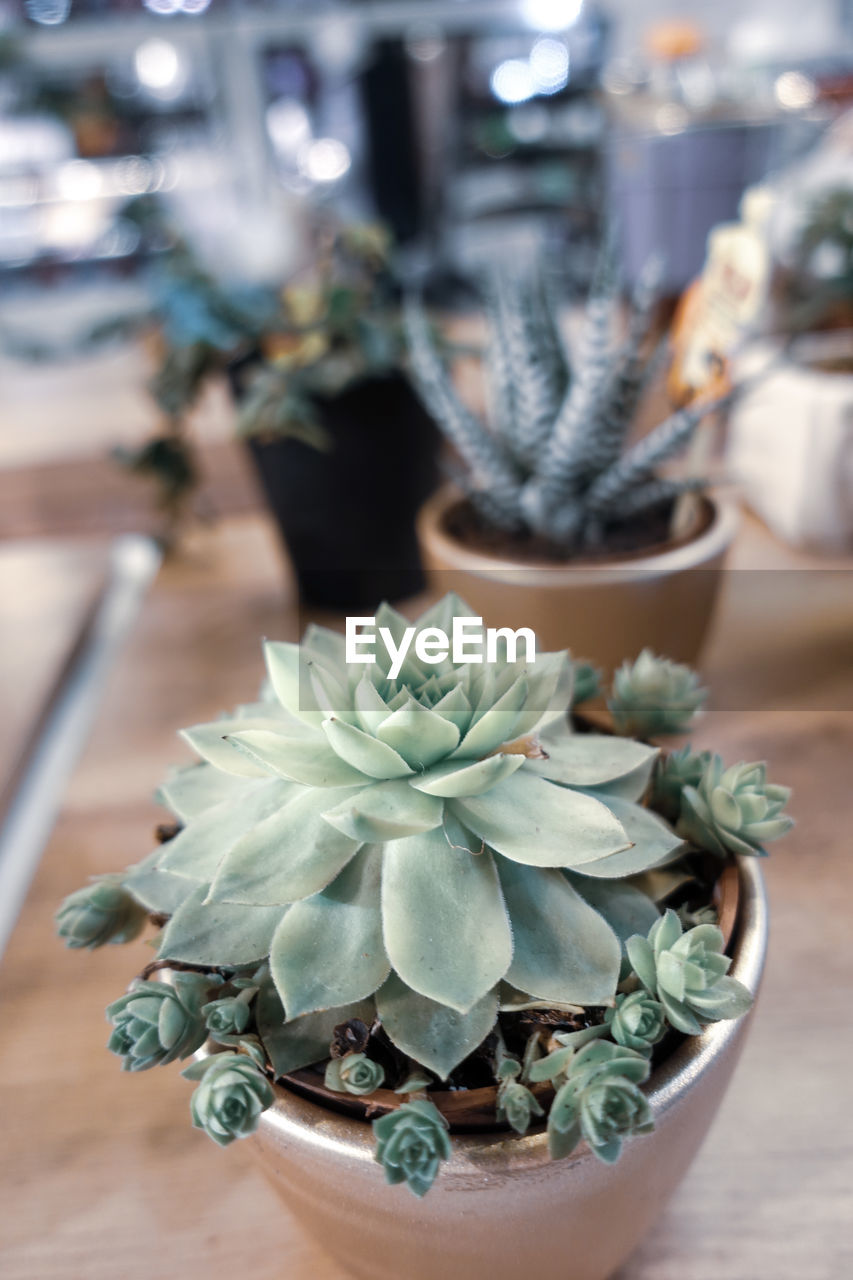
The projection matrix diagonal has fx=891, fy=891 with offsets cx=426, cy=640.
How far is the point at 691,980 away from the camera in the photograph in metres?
0.21

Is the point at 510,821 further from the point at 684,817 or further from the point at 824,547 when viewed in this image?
the point at 824,547

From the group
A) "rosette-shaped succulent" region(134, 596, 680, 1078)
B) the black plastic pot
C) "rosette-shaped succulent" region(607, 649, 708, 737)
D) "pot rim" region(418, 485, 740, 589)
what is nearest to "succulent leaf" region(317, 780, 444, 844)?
"rosette-shaped succulent" region(134, 596, 680, 1078)

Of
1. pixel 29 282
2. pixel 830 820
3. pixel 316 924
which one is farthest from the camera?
pixel 29 282

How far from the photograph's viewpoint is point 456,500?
22.0 inches

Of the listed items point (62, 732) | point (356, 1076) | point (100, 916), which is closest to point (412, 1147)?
point (356, 1076)

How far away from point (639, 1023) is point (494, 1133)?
0.04 meters

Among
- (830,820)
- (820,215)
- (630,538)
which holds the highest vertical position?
(820,215)

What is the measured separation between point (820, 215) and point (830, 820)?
1.59 feet

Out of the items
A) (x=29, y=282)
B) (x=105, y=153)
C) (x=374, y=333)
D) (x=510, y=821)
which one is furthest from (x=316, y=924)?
(x=105, y=153)

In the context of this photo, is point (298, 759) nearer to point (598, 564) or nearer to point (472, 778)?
point (472, 778)

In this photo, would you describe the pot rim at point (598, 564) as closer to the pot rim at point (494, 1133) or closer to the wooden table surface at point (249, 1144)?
the wooden table surface at point (249, 1144)

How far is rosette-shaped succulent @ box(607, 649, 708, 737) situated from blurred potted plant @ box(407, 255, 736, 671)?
0.14 m

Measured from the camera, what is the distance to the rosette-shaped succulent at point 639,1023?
8.2 inches

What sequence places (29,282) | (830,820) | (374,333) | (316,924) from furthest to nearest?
(29,282), (374,333), (830,820), (316,924)
